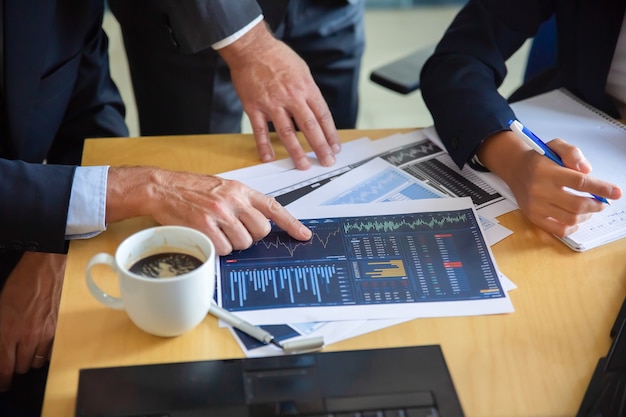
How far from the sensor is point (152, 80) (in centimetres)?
181

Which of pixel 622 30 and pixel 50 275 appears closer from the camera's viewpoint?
pixel 50 275

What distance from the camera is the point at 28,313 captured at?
118 centimetres

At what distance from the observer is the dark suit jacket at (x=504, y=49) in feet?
4.22

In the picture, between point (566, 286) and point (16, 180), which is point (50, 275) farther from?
point (566, 286)

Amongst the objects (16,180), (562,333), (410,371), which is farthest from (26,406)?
(562,333)

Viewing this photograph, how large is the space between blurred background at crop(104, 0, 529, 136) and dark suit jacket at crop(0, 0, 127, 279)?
4.26 ft

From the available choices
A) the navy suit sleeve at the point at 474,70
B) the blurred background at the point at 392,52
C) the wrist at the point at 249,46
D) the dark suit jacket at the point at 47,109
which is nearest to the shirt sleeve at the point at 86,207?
the dark suit jacket at the point at 47,109

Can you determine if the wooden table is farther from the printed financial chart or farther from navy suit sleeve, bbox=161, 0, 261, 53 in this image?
navy suit sleeve, bbox=161, 0, 261, 53

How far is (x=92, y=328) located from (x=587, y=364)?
0.59 m

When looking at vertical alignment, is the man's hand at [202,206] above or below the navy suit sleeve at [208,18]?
below

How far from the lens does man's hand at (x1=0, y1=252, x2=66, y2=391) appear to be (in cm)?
115

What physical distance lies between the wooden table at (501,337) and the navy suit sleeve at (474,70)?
0.78 feet

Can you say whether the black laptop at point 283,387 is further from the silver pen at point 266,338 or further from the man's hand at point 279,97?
the man's hand at point 279,97

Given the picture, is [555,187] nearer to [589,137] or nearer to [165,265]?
[589,137]
